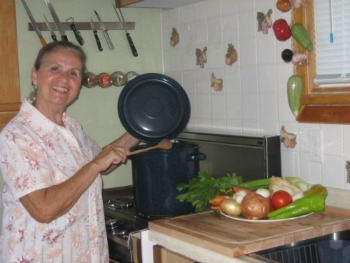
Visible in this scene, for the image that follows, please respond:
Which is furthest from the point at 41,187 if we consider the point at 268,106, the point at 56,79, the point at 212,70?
the point at 212,70

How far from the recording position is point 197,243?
5.39 ft

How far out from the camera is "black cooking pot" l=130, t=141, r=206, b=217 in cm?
204

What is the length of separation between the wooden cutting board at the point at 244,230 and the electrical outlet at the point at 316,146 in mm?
189

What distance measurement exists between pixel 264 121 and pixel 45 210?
949mm

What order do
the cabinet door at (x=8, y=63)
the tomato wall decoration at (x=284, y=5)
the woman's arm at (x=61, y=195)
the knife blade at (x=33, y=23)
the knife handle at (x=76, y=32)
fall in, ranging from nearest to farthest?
the woman's arm at (x=61, y=195) → the tomato wall decoration at (x=284, y=5) → the cabinet door at (x=8, y=63) → the knife blade at (x=33, y=23) → the knife handle at (x=76, y=32)

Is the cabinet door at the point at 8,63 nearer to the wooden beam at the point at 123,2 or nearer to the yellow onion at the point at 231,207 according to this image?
the wooden beam at the point at 123,2

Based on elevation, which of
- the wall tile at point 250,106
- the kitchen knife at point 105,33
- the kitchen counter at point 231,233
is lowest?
the kitchen counter at point 231,233

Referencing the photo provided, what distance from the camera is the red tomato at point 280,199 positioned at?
5.81 feet

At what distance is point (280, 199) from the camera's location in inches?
69.9

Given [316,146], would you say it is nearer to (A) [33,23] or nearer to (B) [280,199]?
(B) [280,199]

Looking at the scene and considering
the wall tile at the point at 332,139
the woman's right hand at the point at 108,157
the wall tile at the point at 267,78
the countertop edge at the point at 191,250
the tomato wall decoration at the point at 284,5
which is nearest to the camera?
the countertop edge at the point at 191,250

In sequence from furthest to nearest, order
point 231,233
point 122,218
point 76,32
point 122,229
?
point 76,32, point 122,218, point 122,229, point 231,233

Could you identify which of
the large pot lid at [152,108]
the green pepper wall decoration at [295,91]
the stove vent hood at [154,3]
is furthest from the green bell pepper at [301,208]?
the stove vent hood at [154,3]

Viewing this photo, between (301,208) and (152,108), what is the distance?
816 mm
